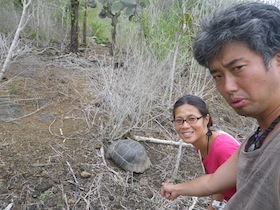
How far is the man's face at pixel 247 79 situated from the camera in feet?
2.84

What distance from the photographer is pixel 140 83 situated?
350cm

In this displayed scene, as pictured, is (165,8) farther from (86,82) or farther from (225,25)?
(225,25)

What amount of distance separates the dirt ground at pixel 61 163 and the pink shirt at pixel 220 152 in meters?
1.19

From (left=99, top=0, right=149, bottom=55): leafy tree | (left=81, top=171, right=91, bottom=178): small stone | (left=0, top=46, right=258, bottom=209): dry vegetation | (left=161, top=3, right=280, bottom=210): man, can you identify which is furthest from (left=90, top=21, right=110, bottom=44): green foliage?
(left=161, top=3, right=280, bottom=210): man

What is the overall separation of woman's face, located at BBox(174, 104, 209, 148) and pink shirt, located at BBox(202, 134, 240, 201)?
0.12m

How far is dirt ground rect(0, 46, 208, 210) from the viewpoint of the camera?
2.57 meters

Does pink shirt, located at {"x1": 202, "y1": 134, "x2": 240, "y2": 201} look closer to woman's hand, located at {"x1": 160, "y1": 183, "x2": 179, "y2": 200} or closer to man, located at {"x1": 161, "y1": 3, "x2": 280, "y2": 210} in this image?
woman's hand, located at {"x1": 160, "y1": 183, "x2": 179, "y2": 200}

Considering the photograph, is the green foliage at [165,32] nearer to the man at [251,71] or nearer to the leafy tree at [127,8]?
the leafy tree at [127,8]

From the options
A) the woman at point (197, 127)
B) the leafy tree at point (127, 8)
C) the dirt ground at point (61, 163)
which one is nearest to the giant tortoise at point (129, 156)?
the dirt ground at point (61, 163)

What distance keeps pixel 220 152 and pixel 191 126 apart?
0.28 meters

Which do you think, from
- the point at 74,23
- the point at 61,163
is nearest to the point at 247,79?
the point at 61,163

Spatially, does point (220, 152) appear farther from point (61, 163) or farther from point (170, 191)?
point (61, 163)

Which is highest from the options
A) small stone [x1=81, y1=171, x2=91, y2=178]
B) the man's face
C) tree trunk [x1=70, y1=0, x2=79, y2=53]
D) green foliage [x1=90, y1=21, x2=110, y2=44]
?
the man's face

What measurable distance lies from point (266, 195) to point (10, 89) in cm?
360
